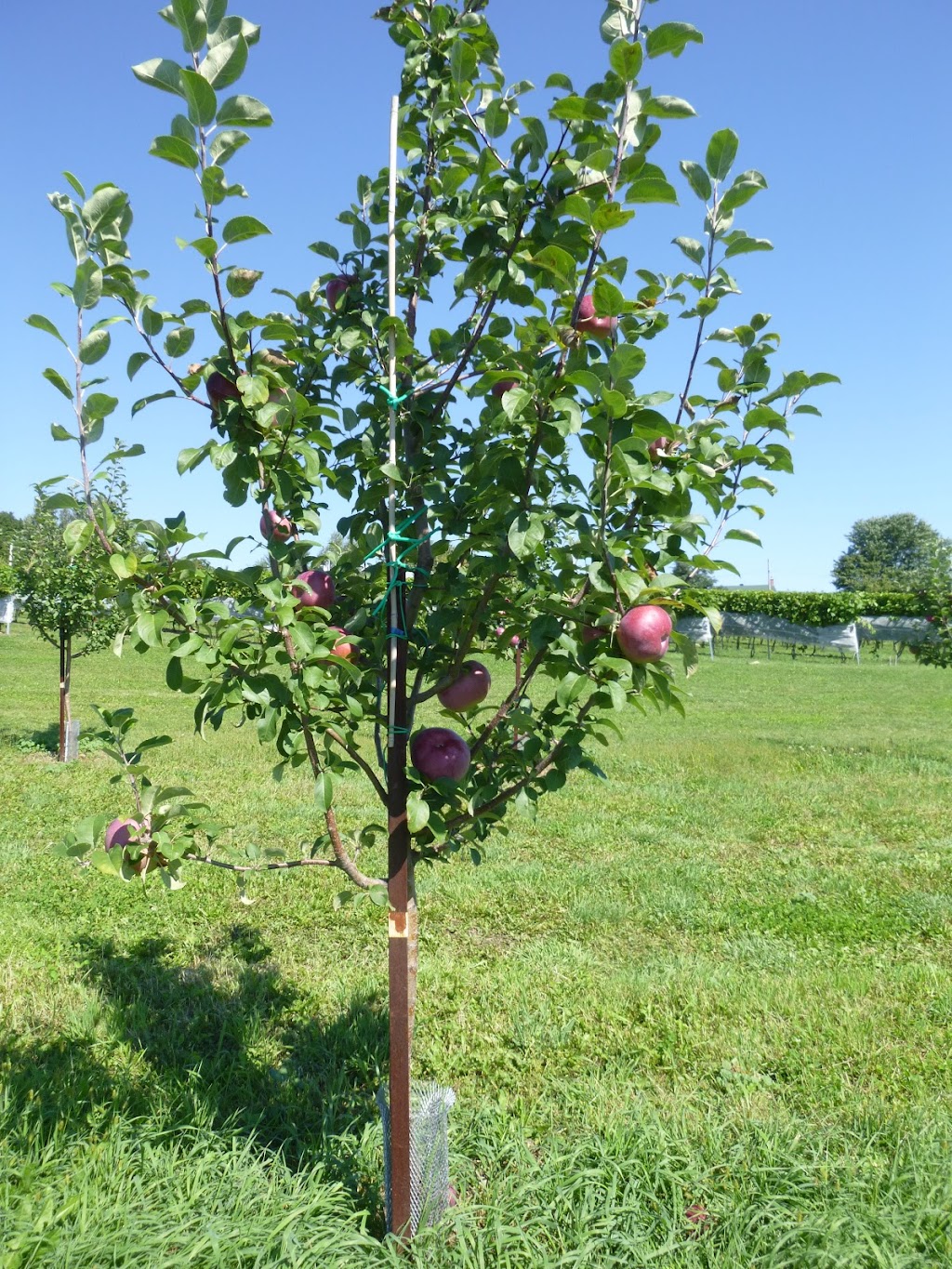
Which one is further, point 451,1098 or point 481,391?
point 451,1098

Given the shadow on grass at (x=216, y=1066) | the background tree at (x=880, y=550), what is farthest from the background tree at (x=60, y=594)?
the background tree at (x=880, y=550)

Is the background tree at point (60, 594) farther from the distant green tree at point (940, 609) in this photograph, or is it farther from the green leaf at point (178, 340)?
the distant green tree at point (940, 609)

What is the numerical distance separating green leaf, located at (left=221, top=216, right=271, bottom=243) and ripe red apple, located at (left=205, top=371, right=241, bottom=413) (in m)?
0.32

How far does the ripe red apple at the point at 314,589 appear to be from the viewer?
2.06 meters

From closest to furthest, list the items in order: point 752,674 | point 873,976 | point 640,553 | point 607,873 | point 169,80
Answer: point 169,80 → point 640,553 → point 873,976 → point 607,873 → point 752,674

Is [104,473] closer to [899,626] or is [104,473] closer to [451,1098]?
[451,1098]

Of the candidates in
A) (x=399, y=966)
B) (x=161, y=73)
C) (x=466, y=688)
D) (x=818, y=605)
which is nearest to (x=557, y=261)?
(x=161, y=73)

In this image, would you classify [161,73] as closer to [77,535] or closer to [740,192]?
[77,535]

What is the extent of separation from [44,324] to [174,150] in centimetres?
40

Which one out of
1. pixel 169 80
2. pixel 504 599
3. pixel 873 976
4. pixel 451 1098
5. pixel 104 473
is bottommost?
pixel 873 976

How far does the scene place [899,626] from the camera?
2838 centimetres

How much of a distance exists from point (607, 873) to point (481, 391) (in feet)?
12.3

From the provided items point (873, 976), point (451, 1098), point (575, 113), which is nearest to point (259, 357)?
point (575, 113)

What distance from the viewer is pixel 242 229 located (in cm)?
158
